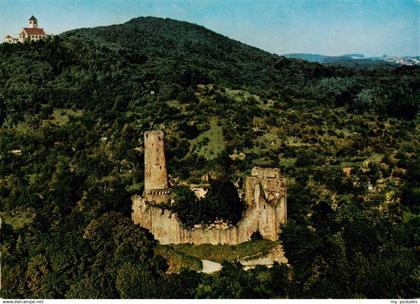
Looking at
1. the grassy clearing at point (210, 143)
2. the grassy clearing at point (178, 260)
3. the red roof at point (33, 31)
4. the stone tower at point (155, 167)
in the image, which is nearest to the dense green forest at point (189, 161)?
the grassy clearing at point (210, 143)

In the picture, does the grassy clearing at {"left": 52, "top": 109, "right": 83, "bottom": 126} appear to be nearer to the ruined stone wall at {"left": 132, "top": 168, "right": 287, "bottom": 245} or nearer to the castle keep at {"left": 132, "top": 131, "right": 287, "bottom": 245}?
the castle keep at {"left": 132, "top": 131, "right": 287, "bottom": 245}

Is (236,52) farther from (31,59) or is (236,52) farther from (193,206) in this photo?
(193,206)

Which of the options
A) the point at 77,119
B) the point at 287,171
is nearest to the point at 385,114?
the point at 287,171

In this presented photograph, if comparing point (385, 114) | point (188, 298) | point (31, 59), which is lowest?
point (188, 298)

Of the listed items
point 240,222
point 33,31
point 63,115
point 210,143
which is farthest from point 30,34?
point 240,222

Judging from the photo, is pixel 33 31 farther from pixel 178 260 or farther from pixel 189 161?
pixel 178 260

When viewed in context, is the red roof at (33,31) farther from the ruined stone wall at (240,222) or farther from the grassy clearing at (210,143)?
the ruined stone wall at (240,222)

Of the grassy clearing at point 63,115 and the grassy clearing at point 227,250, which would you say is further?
the grassy clearing at point 63,115
